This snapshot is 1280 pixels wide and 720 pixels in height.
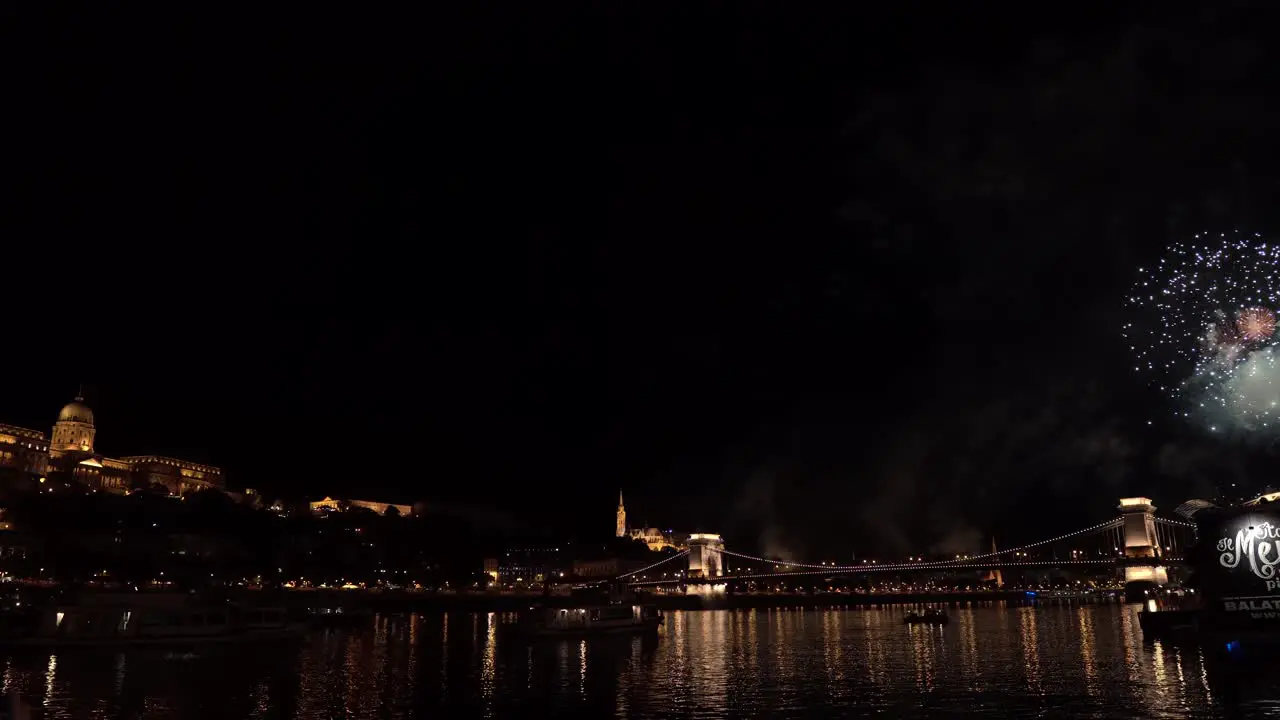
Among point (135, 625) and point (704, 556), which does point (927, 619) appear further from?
point (704, 556)

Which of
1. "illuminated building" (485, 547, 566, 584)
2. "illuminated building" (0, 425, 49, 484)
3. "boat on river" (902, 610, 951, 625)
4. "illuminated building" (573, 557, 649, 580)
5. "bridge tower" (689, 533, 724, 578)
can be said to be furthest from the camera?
"illuminated building" (573, 557, 649, 580)

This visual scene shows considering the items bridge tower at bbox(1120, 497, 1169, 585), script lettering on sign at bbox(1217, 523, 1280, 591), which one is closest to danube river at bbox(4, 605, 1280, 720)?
script lettering on sign at bbox(1217, 523, 1280, 591)

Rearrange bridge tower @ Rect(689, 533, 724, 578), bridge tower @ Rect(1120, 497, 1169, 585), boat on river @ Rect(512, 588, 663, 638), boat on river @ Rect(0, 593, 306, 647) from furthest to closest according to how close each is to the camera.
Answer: bridge tower @ Rect(689, 533, 724, 578) < bridge tower @ Rect(1120, 497, 1169, 585) < boat on river @ Rect(512, 588, 663, 638) < boat on river @ Rect(0, 593, 306, 647)

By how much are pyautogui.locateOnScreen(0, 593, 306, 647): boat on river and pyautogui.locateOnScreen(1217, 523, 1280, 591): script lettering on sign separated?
1624 inches

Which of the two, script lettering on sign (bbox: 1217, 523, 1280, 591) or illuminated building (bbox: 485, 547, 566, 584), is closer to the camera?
script lettering on sign (bbox: 1217, 523, 1280, 591)

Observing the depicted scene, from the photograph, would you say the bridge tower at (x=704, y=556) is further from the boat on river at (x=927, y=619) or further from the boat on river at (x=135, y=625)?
the boat on river at (x=135, y=625)

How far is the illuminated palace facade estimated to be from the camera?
115500 millimetres

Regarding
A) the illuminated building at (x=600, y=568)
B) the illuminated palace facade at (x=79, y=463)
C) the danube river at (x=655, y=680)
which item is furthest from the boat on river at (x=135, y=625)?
the illuminated building at (x=600, y=568)

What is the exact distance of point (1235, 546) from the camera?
100 ft

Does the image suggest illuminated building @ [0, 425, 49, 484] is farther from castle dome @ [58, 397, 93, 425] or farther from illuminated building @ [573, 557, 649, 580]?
illuminated building @ [573, 557, 649, 580]

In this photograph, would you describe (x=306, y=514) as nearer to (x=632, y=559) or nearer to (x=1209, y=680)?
(x=632, y=559)

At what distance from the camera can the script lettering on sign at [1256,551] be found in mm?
29391

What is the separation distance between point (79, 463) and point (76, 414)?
9.60m

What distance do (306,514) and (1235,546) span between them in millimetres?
133342
